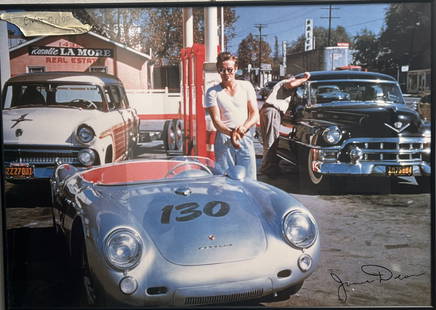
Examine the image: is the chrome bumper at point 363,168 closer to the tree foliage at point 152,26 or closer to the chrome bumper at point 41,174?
the tree foliage at point 152,26

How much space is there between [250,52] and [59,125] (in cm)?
161

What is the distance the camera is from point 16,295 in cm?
357

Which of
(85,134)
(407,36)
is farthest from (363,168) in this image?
(85,134)

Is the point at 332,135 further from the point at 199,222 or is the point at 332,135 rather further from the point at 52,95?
the point at 52,95

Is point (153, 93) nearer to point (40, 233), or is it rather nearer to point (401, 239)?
point (40, 233)

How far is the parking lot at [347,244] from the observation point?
11.5ft

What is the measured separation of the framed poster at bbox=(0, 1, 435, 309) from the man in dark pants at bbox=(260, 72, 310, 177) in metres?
0.01

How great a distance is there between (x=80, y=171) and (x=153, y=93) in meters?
0.83

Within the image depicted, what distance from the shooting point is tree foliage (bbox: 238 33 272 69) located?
3.55m

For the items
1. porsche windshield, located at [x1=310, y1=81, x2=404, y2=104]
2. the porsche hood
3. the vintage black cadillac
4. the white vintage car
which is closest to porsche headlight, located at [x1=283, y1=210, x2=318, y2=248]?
the porsche hood

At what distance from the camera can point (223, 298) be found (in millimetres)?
3127

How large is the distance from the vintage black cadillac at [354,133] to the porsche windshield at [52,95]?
5.09 ft

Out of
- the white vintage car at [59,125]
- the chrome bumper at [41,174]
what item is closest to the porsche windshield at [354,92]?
the white vintage car at [59,125]

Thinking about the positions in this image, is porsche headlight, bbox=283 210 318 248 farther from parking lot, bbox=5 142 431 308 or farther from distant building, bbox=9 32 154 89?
distant building, bbox=9 32 154 89
